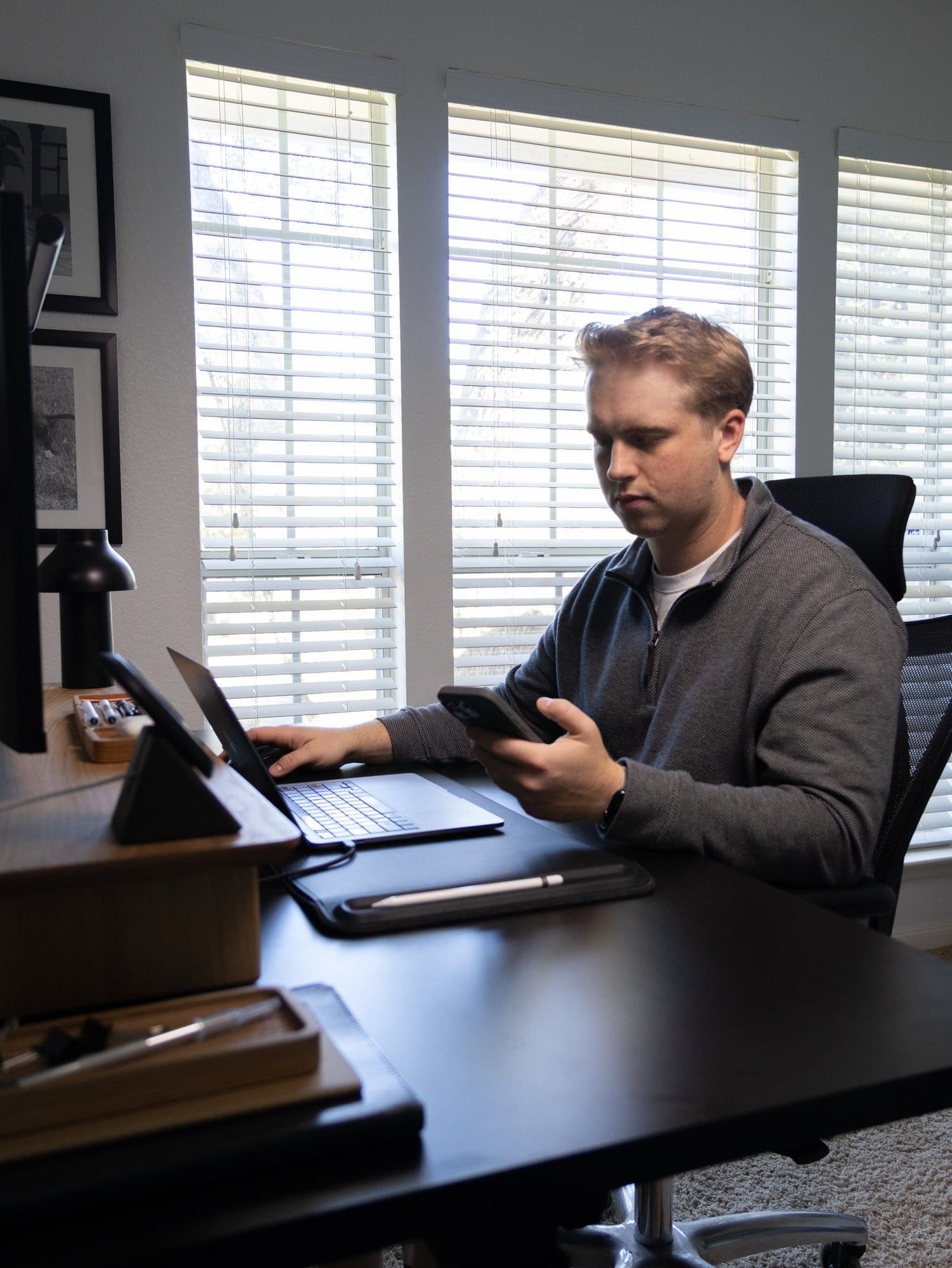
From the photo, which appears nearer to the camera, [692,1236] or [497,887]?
[497,887]

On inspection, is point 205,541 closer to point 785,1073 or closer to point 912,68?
point 785,1073

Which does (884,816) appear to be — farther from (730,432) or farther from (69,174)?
(69,174)

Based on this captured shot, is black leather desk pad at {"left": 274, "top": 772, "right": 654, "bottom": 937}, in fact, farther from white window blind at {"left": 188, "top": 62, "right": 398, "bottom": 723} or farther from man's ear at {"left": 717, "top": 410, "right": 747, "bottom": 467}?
white window blind at {"left": 188, "top": 62, "right": 398, "bottom": 723}

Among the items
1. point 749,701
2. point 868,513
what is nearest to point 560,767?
point 749,701

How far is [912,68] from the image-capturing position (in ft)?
10.3

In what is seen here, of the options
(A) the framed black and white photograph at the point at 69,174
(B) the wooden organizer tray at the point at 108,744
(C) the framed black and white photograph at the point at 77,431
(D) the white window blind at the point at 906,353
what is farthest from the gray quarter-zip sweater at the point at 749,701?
(D) the white window blind at the point at 906,353

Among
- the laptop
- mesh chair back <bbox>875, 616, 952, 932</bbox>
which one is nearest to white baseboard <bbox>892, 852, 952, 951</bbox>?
mesh chair back <bbox>875, 616, 952, 932</bbox>

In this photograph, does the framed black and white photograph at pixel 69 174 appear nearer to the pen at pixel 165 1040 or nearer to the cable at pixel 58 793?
the cable at pixel 58 793

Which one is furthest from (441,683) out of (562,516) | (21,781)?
(21,781)

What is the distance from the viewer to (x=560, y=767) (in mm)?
1130

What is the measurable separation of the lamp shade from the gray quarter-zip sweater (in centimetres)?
46

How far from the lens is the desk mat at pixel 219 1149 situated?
0.53 meters

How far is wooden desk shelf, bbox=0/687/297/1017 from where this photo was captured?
68 centimetres

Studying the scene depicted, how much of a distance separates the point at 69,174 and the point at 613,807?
1.93 meters
